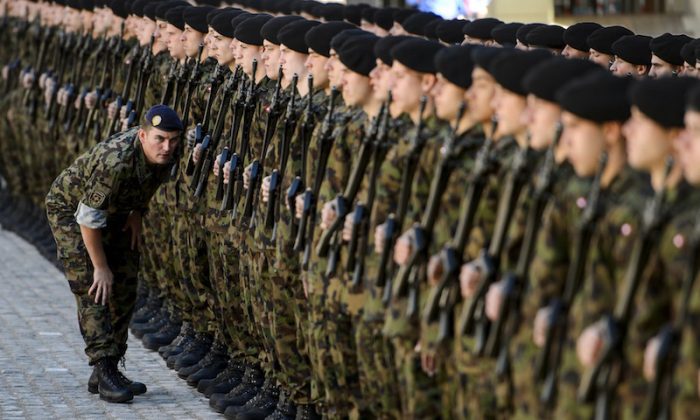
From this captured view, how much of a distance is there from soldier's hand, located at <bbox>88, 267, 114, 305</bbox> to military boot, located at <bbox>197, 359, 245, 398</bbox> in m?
0.79

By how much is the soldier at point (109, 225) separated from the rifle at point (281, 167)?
2.46 ft

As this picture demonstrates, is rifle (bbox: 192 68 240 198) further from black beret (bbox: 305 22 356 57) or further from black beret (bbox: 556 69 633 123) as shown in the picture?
black beret (bbox: 556 69 633 123)

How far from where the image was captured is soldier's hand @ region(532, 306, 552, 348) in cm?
629

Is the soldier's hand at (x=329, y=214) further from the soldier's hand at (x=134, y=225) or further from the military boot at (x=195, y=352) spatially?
the military boot at (x=195, y=352)

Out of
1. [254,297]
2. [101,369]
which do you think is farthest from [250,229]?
[101,369]

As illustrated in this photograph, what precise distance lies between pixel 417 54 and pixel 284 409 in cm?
251

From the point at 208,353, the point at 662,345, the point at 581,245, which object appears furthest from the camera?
the point at 208,353

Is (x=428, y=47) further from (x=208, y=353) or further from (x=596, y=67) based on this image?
(x=208, y=353)

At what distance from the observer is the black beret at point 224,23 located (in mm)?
11039

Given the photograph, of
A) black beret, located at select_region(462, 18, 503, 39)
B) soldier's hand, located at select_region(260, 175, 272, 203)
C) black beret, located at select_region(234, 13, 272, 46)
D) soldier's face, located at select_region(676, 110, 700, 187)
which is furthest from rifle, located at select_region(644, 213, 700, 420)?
black beret, located at select_region(462, 18, 503, 39)

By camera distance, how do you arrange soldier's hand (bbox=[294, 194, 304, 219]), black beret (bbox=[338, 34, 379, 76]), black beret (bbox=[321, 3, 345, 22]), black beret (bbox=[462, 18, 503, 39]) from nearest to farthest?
1. black beret (bbox=[338, 34, 379, 76])
2. soldier's hand (bbox=[294, 194, 304, 219])
3. black beret (bbox=[462, 18, 503, 39])
4. black beret (bbox=[321, 3, 345, 22])

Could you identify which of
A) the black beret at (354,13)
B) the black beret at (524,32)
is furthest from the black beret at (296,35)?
the black beret at (354,13)

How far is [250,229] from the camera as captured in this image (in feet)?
33.2

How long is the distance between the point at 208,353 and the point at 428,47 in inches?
154
